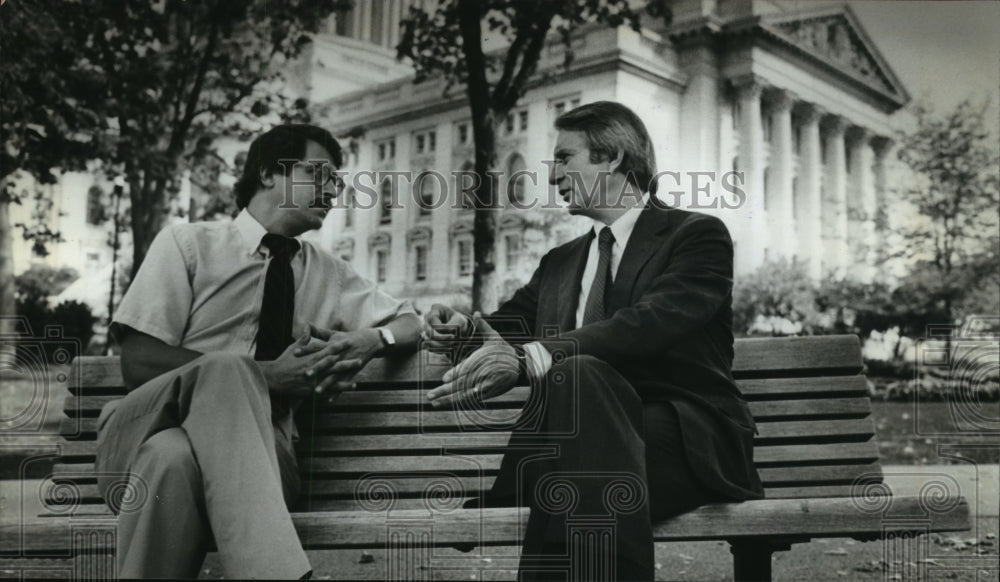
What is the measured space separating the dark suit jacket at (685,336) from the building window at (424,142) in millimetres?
2490

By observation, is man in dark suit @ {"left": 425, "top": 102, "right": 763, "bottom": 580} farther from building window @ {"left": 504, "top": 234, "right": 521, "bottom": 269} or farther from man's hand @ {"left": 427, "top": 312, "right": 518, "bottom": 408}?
building window @ {"left": 504, "top": 234, "right": 521, "bottom": 269}

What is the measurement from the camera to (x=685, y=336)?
2400 millimetres

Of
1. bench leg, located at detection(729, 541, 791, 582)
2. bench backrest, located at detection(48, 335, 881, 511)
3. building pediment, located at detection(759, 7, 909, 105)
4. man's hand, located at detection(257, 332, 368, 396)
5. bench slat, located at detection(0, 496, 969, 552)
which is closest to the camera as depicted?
bench slat, located at detection(0, 496, 969, 552)

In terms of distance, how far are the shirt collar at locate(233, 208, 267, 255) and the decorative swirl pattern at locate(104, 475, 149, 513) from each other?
79cm

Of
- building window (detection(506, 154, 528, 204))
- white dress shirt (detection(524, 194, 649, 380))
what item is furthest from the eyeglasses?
building window (detection(506, 154, 528, 204))

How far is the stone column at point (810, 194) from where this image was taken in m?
5.09

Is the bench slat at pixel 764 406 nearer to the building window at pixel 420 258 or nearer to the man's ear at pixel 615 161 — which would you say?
the man's ear at pixel 615 161

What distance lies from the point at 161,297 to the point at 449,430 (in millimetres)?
896

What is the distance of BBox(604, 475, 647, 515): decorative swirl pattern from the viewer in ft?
6.61

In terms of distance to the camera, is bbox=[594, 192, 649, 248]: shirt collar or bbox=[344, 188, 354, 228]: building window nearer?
bbox=[594, 192, 649, 248]: shirt collar

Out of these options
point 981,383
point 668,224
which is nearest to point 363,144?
point 668,224

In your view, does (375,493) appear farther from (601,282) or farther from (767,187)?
(767,187)

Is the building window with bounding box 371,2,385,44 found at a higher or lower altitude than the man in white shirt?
higher

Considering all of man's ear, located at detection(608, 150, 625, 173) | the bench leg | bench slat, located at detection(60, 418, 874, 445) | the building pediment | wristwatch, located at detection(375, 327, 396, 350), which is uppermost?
the building pediment
